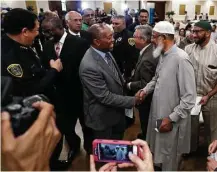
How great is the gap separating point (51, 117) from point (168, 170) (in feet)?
5.19

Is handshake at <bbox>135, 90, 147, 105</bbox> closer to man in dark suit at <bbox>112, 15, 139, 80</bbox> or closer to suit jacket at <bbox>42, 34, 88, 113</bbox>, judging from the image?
suit jacket at <bbox>42, 34, 88, 113</bbox>

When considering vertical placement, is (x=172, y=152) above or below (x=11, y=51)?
below

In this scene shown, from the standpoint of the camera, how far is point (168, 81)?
1.66 m

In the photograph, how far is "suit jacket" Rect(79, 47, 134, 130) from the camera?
1709 mm

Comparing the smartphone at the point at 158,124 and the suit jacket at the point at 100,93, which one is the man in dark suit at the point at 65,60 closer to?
the suit jacket at the point at 100,93

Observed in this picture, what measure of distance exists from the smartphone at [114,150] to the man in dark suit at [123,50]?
7.21 ft

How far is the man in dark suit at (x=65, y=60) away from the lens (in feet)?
6.65

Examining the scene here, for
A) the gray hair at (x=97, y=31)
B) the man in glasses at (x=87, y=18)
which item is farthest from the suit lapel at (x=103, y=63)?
the man in glasses at (x=87, y=18)

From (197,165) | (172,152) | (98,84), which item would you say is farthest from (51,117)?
(197,165)

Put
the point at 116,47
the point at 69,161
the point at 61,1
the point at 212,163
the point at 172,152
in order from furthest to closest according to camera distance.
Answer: the point at 61,1 < the point at 116,47 < the point at 69,161 < the point at 172,152 < the point at 212,163

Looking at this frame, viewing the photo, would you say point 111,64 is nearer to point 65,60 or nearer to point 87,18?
point 65,60

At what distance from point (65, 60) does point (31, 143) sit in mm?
1614

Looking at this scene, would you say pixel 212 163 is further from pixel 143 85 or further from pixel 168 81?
pixel 143 85

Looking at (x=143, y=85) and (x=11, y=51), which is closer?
(x=11, y=51)
